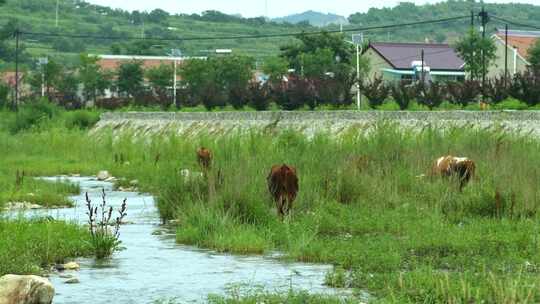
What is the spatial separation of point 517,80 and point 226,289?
85.5 feet

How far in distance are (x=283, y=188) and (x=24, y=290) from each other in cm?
708

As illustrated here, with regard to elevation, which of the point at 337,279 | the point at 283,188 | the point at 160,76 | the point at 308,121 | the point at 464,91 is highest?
the point at 160,76

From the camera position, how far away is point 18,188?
2412cm

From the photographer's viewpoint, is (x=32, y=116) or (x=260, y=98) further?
(x=32, y=116)

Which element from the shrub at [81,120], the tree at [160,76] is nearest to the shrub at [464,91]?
the shrub at [81,120]

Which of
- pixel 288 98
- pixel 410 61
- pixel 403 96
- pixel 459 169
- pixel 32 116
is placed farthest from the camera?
pixel 410 61

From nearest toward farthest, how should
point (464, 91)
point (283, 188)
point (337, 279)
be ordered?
1. point (337, 279)
2. point (283, 188)
3. point (464, 91)

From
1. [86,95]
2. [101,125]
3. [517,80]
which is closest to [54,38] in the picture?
[86,95]

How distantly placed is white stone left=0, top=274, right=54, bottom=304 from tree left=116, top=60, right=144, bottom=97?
245 ft

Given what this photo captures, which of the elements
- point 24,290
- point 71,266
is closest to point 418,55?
point 71,266

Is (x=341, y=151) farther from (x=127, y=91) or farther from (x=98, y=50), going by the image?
(x=98, y=50)

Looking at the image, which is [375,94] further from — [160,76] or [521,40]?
[160,76]

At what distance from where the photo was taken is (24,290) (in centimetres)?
1037

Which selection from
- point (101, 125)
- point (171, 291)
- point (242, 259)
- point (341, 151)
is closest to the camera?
point (171, 291)
